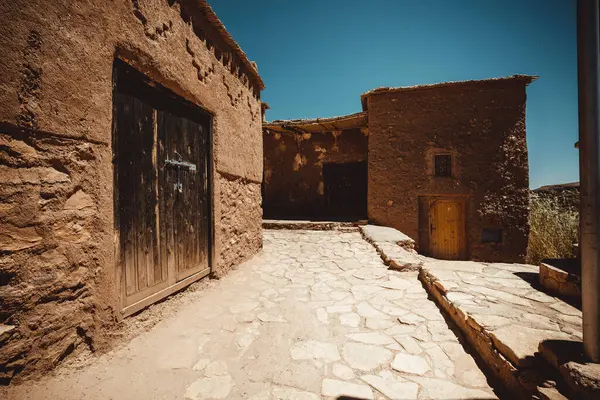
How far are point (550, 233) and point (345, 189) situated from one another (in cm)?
675

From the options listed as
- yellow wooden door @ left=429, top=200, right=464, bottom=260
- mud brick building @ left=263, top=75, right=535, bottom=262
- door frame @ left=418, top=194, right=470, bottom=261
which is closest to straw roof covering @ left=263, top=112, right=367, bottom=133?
mud brick building @ left=263, top=75, right=535, bottom=262

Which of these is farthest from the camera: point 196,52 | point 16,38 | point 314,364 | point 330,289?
point 330,289

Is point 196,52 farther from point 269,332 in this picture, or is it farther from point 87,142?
point 269,332

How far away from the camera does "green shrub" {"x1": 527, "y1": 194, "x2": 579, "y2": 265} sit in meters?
7.81

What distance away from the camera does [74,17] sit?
1.78m

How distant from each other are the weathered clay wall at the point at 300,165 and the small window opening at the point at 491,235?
478cm

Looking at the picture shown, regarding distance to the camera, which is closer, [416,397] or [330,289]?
[416,397]

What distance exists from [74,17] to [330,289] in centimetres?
Answer: 364

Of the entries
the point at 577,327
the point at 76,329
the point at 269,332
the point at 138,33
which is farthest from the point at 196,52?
the point at 577,327

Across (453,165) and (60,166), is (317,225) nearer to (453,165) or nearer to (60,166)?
(453,165)

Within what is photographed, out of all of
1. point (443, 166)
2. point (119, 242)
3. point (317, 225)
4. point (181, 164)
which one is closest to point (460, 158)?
point (443, 166)

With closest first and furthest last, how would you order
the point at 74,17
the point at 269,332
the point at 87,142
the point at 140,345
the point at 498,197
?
the point at 74,17
the point at 87,142
the point at 140,345
the point at 269,332
the point at 498,197

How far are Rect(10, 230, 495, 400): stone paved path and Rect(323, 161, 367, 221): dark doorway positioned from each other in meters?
6.85

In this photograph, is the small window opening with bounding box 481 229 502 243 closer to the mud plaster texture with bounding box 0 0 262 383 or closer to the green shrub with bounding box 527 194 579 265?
the green shrub with bounding box 527 194 579 265
